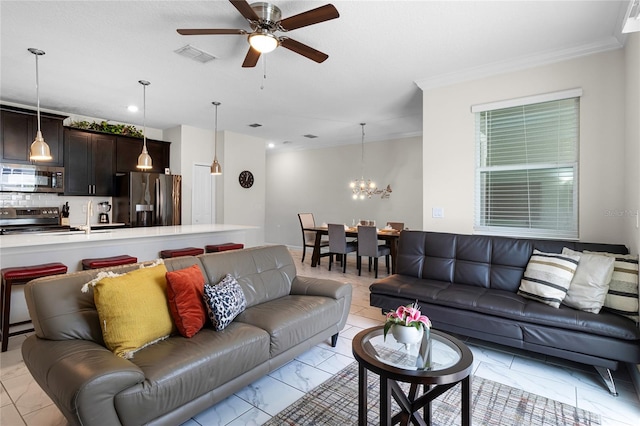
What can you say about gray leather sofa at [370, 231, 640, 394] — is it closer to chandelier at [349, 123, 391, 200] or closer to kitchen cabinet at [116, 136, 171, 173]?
chandelier at [349, 123, 391, 200]

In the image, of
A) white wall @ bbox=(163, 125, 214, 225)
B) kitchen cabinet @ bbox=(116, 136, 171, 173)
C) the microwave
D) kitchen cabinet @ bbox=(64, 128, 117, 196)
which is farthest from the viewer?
white wall @ bbox=(163, 125, 214, 225)

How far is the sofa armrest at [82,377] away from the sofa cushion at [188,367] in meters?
0.05

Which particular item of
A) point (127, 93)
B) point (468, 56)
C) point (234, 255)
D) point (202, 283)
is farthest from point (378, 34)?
point (127, 93)

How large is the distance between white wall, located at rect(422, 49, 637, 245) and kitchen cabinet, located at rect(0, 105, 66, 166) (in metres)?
5.47

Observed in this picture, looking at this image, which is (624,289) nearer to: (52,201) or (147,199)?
(147,199)

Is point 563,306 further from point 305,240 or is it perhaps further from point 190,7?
point 305,240

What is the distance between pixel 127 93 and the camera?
4.50 meters

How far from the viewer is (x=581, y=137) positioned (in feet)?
10.4

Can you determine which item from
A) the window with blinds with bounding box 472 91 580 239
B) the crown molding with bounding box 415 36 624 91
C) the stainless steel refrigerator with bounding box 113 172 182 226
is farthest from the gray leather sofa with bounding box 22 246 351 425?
the stainless steel refrigerator with bounding box 113 172 182 226

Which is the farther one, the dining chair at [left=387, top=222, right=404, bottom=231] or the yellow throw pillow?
the dining chair at [left=387, top=222, right=404, bottom=231]

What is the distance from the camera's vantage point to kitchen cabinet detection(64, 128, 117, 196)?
17.2 ft

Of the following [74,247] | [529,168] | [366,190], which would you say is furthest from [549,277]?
[366,190]

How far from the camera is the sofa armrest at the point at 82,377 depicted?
4.45 ft

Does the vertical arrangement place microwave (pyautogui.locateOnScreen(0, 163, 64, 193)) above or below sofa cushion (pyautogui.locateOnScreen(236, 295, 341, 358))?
above
